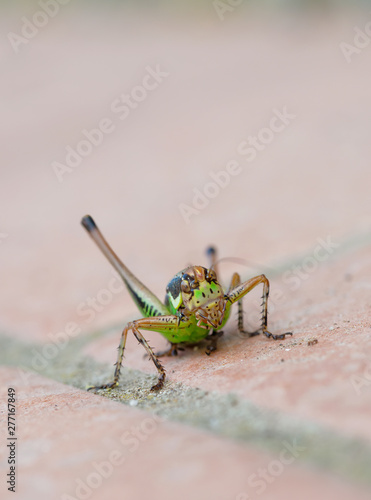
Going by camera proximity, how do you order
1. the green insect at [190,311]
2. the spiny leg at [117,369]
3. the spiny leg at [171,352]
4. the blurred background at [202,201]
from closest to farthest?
the blurred background at [202,201] → the spiny leg at [117,369] → the green insect at [190,311] → the spiny leg at [171,352]

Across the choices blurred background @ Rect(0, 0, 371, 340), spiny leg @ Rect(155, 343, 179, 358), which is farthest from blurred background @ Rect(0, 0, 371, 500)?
spiny leg @ Rect(155, 343, 179, 358)

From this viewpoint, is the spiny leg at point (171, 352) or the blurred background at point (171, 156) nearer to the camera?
the spiny leg at point (171, 352)

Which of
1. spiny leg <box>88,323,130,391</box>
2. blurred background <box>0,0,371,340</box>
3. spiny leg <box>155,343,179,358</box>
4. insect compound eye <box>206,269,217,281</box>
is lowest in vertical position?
spiny leg <box>155,343,179,358</box>

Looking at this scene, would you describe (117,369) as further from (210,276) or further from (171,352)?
(210,276)

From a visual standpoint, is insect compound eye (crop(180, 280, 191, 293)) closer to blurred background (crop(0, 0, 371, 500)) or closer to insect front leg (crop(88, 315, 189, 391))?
insect front leg (crop(88, 315, 189, 391))

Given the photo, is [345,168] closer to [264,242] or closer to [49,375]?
[264,242]

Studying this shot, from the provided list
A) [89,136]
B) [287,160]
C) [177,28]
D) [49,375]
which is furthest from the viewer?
[177,28]

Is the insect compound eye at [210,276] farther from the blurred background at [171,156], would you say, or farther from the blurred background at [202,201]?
the blurred background at [171,156]

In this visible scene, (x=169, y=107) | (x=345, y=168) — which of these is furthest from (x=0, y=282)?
(x=169, y=107)

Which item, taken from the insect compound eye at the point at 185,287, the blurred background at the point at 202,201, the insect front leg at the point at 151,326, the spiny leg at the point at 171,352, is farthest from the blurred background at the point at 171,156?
the insect compound eye at the point at 185,287
